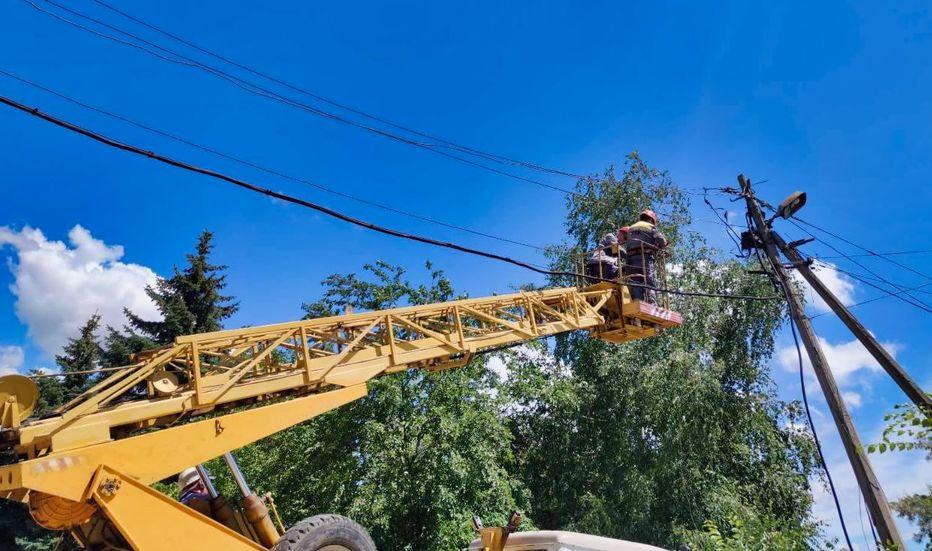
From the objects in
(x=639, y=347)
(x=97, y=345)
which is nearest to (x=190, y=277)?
(x=97, y=345)

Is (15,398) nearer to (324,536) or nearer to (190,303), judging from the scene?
(324,536)

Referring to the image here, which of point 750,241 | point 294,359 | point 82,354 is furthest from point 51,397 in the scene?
point 750,241

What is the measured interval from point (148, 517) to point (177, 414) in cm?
107

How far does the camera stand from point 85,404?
503cm

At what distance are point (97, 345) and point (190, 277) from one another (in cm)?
465

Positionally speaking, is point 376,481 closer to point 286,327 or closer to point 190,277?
point 286,327

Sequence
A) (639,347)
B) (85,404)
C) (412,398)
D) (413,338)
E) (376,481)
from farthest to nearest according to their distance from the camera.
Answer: (639,347) → (412,398) → (376,481) → (413,338) → (85,404)

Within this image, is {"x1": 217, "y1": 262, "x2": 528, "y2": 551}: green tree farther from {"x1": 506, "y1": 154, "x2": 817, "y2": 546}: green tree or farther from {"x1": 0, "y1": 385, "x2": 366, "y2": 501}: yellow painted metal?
{"x1": 0, "y1": 385, "x2": 366, "y2": 501}: yellow painted metal

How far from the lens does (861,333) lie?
1150 cm

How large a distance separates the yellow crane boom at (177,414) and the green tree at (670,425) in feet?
41.6

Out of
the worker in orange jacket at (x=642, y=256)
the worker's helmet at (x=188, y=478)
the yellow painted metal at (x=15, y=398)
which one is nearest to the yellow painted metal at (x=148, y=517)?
the yellow painted metal at (x=15, y=398)

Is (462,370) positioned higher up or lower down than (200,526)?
higher up

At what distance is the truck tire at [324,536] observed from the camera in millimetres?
5180

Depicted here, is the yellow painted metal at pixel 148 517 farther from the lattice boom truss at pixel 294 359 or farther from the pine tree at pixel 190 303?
the pine tree at pixel 190 303
